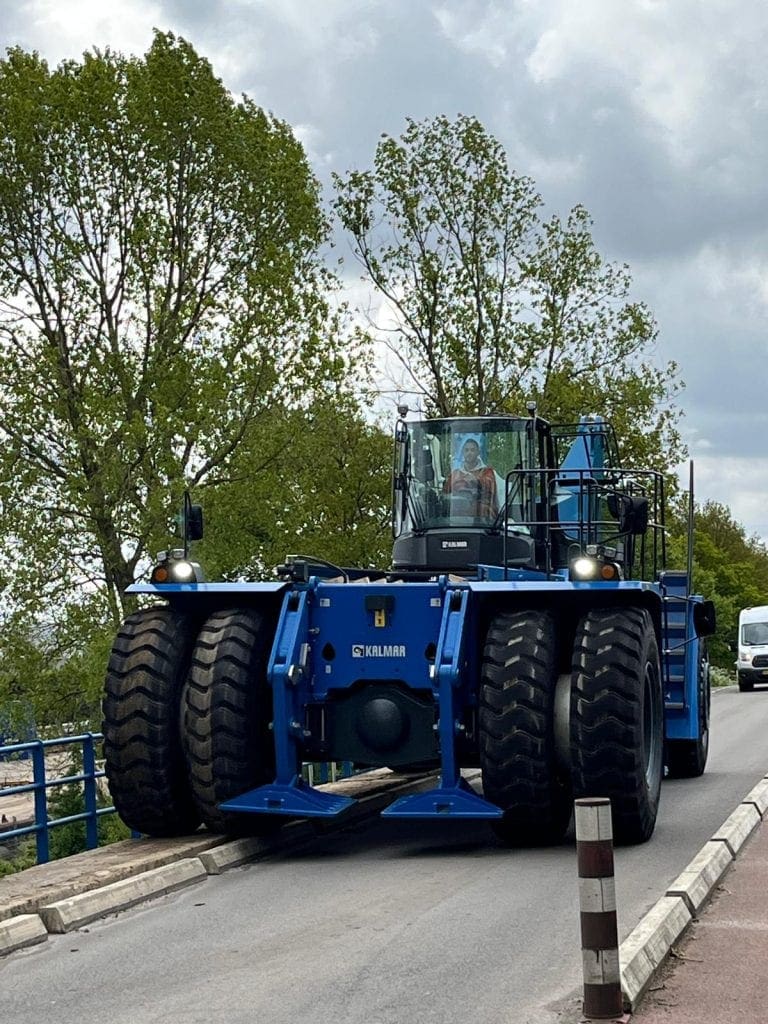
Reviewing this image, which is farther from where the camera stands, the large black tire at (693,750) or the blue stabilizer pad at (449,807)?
the large black tire at (693,750)

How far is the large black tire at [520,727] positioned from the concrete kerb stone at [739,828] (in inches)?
48.0

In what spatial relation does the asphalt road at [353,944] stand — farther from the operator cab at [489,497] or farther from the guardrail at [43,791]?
the operator cab at [489,497]

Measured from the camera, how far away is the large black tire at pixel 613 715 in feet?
37.3

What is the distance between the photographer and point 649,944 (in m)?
7.36

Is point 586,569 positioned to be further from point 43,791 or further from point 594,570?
point 43,791

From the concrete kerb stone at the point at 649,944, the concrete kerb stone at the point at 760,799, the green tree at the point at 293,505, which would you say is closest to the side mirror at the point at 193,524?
the concrete kerb stone at the point at 760,799

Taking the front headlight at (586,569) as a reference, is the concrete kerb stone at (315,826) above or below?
below

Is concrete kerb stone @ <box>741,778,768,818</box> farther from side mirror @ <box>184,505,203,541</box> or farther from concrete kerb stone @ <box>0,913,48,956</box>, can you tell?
concrete kerb stone @ <box>0,913,48,956</box>

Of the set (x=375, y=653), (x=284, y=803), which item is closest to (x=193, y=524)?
(x=375, y=653)

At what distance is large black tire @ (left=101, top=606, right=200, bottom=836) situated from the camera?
1195 cm

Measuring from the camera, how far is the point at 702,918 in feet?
28.8

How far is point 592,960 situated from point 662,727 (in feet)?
22.8

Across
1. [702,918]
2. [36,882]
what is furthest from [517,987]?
[36,882]

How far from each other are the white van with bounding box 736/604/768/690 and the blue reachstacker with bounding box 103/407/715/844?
120ft
